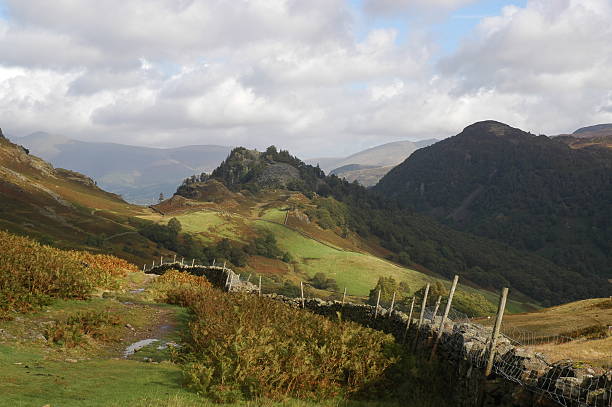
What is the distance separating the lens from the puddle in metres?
19.8

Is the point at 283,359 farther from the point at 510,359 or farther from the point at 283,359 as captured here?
the point at 510,359

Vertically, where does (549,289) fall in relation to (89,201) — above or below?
below

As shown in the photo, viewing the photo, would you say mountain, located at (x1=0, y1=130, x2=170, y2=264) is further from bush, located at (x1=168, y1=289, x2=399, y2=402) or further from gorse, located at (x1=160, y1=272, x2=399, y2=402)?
bush, located at (x1=168, y1=289, x2=399, y2=402)

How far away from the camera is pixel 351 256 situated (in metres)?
157

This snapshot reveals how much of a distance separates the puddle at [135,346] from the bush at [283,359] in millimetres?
1978

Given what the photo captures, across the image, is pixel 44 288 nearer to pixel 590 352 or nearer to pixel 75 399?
pixel 75 399

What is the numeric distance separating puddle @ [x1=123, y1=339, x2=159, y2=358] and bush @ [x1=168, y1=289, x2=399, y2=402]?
6.49ft

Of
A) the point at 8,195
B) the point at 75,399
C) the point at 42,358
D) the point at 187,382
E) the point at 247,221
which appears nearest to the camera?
the point at 75,399

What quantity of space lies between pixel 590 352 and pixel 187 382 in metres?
14.8

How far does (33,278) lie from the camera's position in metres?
24.5

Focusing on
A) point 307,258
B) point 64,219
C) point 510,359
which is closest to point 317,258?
point 307,258

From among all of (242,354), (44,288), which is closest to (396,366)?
(242,354)

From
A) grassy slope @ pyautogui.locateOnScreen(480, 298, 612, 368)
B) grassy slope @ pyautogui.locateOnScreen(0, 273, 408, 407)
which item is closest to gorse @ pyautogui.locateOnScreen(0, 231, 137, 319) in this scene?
grassy slope @ pyautogui.locateOnScreen(0, 273, 408, 407)

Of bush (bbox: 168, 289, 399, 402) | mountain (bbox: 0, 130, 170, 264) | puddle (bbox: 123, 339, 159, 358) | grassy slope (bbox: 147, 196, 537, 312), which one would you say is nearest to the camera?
bush (bbox: 168, 289, 399, 402)
